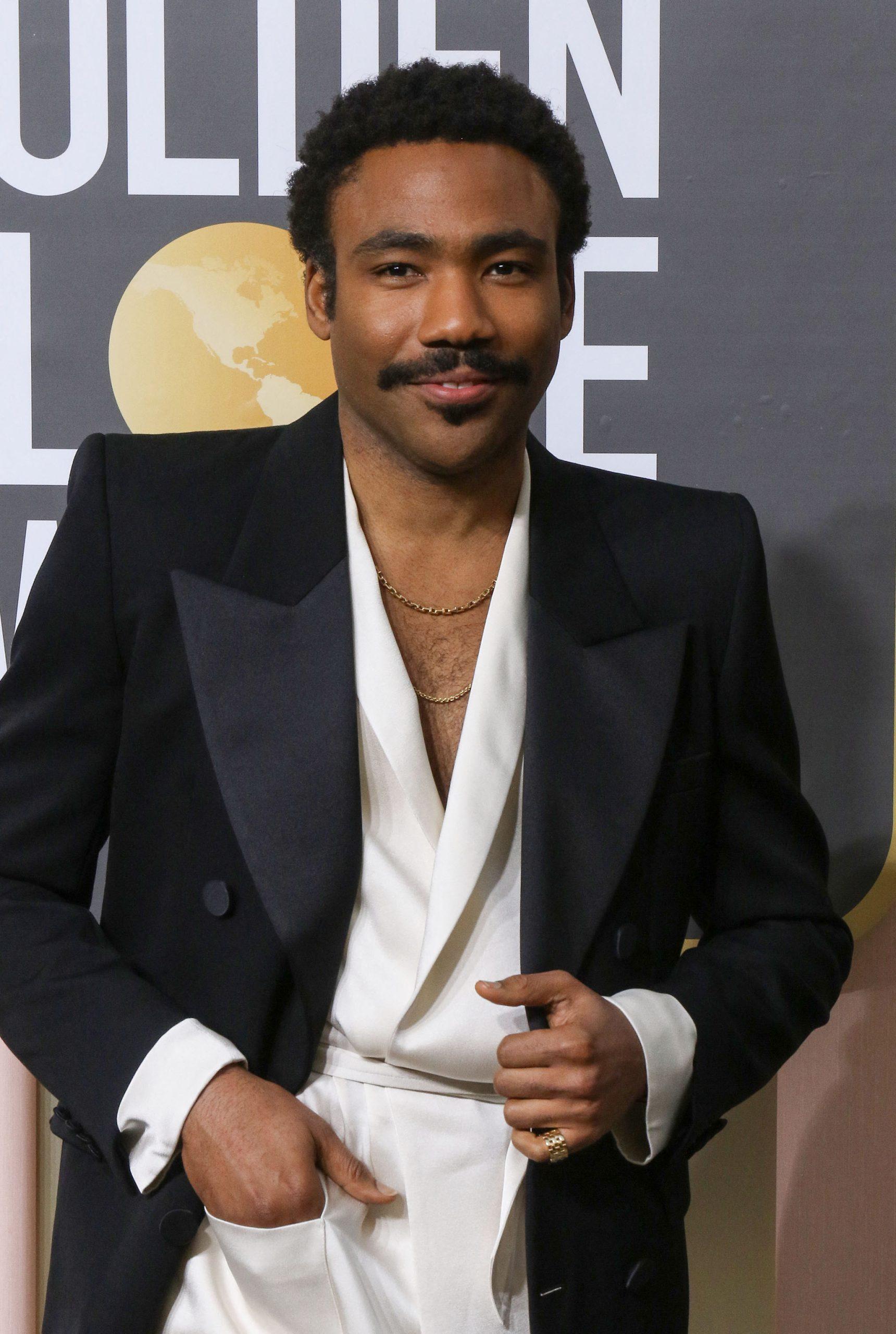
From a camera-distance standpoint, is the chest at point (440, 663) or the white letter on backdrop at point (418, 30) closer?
the chest at point (440, 663)

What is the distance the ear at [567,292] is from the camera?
1.38 metres

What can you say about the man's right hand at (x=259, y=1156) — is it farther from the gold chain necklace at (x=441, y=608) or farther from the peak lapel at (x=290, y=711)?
the gold chain necklace at (x=441, y=608)

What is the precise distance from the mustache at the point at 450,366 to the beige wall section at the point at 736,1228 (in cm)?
118

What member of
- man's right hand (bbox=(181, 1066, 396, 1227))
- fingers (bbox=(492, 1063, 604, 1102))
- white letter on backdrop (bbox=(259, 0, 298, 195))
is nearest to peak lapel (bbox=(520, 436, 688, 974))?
fingers (bbox=(492, 1063, 604, 1102))

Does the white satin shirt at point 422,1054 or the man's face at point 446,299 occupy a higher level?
the man's face at point 446,299

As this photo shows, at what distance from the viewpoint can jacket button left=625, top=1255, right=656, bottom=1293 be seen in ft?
4.10

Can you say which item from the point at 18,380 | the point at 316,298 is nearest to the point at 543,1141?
the point at 316,298

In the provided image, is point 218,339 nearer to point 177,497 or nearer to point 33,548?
point 33,548

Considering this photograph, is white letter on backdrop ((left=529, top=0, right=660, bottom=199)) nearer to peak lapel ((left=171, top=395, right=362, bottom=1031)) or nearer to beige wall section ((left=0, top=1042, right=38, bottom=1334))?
peak lapel ((left=171, top=395, right=362, bottom=1031))

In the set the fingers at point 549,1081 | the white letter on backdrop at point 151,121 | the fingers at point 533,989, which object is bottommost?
the fingers at point 549,1081

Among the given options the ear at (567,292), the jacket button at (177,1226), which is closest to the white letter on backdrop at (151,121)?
the ear at (567,292)

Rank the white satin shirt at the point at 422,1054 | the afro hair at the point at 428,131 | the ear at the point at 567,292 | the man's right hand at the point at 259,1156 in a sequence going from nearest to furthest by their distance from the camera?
the man's right hand at the point at 259,1156 → the white satin shirt at the point at 422,1054 → the afro hair at the point at 428,131 → the ear at the point at 567,292

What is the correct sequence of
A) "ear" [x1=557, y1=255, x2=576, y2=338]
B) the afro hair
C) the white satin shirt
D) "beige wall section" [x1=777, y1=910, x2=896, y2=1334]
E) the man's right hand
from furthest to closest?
"beige wall section" [x1=777, y1=910, x2=896, y2=1334] → "ear" [x1=557, y1=255, x2=576, y2=338] → the afro hair → the white satin shirt → the man's right hand

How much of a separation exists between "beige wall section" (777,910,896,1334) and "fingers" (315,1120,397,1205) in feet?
3.33
